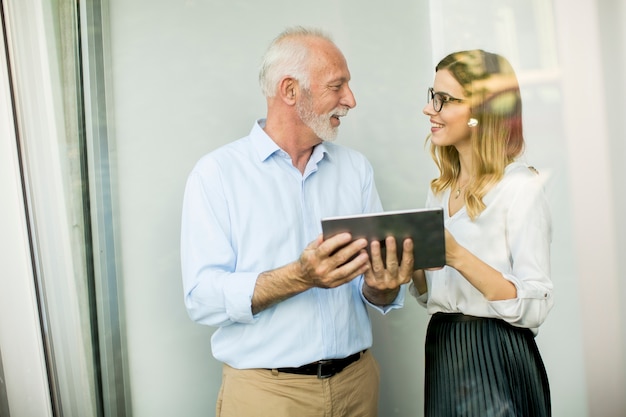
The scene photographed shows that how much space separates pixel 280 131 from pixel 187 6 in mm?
476

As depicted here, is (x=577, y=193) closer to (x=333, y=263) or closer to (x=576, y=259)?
(x=576, y=259)

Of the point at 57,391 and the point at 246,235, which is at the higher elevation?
the point at 246,235

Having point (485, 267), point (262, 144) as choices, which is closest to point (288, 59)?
point (262, 144)

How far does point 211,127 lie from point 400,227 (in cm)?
77

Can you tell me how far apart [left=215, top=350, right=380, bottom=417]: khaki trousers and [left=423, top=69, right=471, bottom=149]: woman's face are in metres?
0.63

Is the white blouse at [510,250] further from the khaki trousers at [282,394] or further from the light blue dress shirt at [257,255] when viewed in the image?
the khaki trousers at [282,394]

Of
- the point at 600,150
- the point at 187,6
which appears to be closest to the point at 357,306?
the point at 600,150

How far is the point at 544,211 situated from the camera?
1361mm

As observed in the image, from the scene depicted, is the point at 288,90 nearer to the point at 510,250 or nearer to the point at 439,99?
the point at 439,99

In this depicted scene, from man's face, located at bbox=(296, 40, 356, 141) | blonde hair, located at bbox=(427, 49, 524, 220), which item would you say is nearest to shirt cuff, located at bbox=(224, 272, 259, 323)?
man's face, located at bbox=(296, 40, 356, 141)

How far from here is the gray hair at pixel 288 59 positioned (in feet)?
5.02

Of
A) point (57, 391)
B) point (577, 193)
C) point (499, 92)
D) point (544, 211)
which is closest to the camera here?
point (544, 211)

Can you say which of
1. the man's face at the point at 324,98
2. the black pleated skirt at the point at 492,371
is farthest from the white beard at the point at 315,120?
the black pleated skirt at the point at 492,371

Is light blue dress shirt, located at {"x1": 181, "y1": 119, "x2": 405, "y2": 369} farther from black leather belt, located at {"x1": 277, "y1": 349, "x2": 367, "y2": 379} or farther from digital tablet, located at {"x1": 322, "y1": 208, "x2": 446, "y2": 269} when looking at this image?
digital tablet, located at {"x1": 322, "y1": 208, "x2": 446, "y2": 269}
